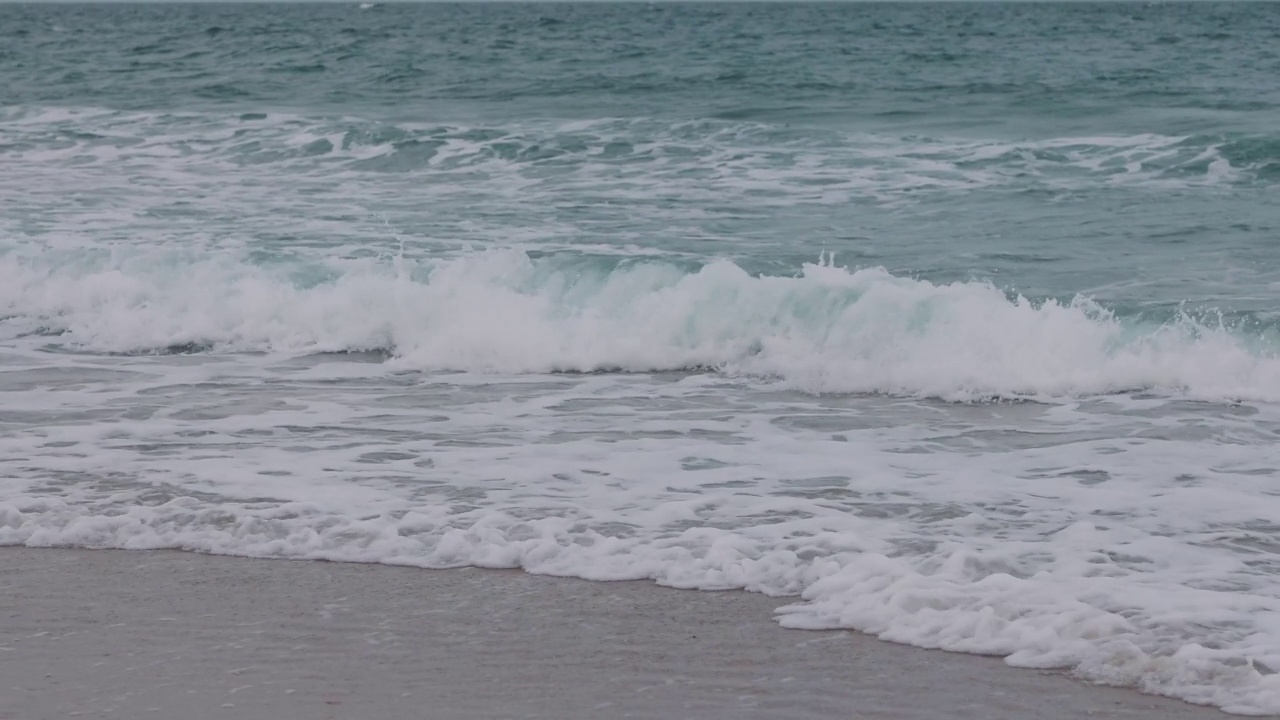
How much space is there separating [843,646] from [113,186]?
11.3 meters

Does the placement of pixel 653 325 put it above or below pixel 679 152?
below

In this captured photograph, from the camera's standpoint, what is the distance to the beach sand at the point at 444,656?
3.64m

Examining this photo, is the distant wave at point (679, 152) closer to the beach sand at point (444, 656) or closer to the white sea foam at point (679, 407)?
the white sea foam at point (679, 407)

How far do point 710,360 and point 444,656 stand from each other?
3948mm

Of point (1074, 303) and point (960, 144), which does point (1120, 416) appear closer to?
point (1074, 303)

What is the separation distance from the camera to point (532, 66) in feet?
82.0

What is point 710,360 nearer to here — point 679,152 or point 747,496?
point 747,496

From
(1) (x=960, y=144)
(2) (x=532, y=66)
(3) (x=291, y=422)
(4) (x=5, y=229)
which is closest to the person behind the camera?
(3) (x=291, y=422)

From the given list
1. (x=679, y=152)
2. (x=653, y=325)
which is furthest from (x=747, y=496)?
(x=679, y=152)

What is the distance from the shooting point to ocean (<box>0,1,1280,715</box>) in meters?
4.68

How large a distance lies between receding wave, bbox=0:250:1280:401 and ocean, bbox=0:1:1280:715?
1.2 inches

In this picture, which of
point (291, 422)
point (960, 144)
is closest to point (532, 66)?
point (960, 144)

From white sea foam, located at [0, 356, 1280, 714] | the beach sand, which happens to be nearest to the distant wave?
white sea foam, located at [0, 356, 1280, 714]

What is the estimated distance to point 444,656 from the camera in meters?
3.96
